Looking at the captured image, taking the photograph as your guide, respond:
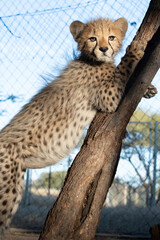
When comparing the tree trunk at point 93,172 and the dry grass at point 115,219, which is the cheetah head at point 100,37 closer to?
the tree trunk at point 93,172

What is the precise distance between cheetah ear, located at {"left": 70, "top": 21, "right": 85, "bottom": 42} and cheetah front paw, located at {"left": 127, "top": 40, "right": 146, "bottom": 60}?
18.3 inches

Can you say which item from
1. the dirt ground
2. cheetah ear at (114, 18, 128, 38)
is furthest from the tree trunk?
the dirt ground

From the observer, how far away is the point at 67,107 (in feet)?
6.36

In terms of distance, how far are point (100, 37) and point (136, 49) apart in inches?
10.0

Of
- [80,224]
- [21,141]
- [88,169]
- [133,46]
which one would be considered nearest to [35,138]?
[21,141]

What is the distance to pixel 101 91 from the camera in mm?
1863

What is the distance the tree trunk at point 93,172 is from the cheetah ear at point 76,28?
67 cm

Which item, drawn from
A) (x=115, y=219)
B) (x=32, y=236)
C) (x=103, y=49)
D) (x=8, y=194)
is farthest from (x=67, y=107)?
(x=115, y=219)

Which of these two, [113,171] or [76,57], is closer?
[113,171]

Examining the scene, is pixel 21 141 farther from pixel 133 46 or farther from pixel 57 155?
pixel 133 46

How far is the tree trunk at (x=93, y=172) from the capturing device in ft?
4.80

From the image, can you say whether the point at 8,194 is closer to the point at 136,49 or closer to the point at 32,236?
the point at 136,49

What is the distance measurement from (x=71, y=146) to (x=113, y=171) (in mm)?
413

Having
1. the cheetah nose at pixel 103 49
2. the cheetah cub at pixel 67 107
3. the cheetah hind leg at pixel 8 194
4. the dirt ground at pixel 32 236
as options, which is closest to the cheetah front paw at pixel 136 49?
the cheetah cub at pixel 67 107
